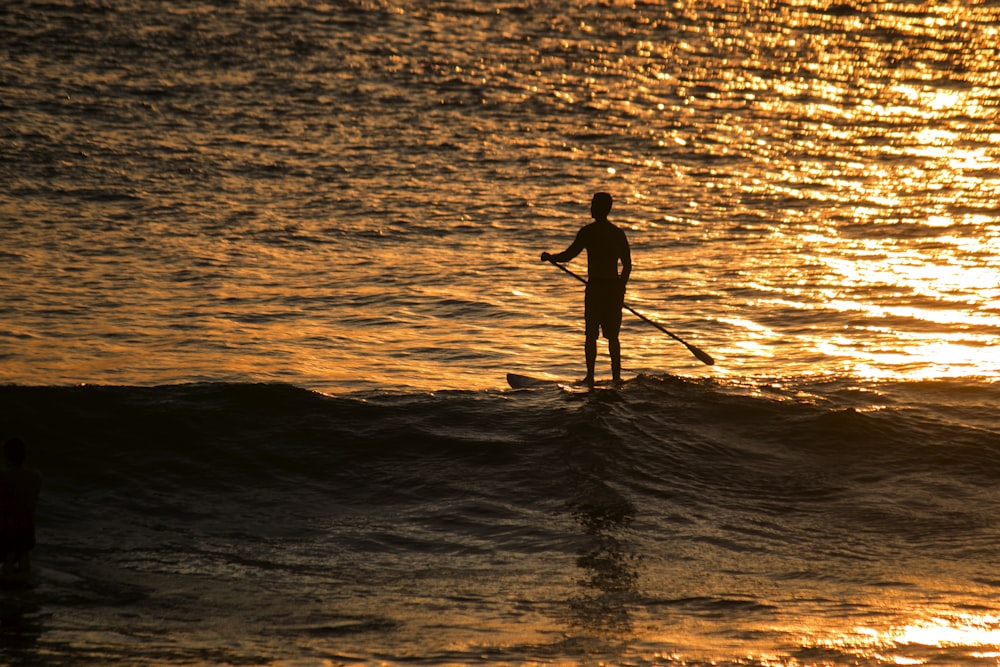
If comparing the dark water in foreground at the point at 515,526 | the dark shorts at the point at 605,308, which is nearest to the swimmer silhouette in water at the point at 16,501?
the dark water in foreground at the point at 515,526

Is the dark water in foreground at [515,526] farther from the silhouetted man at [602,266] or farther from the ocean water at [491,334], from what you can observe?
the silhouetted man at [602,266]

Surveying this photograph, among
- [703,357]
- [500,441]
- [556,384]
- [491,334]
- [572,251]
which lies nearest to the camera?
[500,441]

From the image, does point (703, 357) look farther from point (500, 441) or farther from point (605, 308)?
point (500, 441)

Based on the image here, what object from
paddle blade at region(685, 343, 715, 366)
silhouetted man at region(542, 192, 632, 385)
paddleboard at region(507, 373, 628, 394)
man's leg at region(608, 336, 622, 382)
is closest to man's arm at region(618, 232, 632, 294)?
silhouetted man at region(542, 192, 632, 385)

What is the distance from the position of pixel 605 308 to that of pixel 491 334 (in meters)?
4.06

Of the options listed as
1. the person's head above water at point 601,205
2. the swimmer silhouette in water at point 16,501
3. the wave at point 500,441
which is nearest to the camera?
the swimmer silhouette in water at point 16,501

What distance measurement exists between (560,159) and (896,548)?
1535cm

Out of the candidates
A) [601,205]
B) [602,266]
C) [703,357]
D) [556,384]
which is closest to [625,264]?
[602,266]

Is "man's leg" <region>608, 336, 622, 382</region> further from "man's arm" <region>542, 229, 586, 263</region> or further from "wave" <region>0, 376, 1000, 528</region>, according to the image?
"man's arm" <region>542, 229, 586, 263</region>

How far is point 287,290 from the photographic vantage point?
17.5 metres

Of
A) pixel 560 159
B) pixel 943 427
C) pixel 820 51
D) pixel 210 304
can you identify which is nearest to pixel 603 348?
pixel 943 427

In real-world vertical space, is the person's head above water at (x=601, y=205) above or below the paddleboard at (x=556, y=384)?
above

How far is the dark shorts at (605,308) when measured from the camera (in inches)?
460

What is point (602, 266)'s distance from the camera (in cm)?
1159
